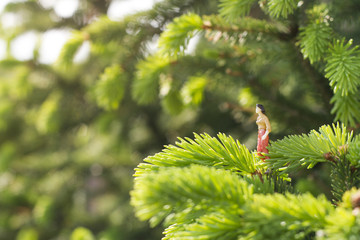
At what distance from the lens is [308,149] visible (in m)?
0.58

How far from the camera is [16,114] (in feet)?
8.56

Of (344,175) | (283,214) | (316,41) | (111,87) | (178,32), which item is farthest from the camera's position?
(111,87)

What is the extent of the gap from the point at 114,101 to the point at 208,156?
85cm

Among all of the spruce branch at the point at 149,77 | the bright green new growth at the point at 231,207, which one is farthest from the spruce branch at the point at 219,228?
the spruce branch at the point at 149,77

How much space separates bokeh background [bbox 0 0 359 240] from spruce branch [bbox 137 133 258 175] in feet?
1.45

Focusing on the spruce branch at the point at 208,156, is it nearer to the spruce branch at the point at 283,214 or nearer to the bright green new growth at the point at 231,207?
the bright green new growth at the point at 231,207

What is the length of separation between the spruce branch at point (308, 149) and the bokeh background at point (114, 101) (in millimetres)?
392

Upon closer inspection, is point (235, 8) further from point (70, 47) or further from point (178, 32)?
point (70, 47)

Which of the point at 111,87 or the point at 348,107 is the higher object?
the point at 348,107

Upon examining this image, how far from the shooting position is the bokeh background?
120 centimetres

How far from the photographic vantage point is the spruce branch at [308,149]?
0.57 meters

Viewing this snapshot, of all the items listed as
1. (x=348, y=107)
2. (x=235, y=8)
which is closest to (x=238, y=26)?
(x=235, y=8)

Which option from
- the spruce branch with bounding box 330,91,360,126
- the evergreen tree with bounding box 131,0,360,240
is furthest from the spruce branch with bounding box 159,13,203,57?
the spruce branch with bounding box 330,91,360,126

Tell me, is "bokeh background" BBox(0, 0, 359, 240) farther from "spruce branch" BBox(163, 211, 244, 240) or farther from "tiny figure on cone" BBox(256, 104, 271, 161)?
"spruce branch" BBox(163, 211, 244, 240)
